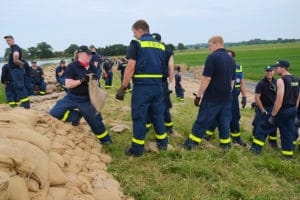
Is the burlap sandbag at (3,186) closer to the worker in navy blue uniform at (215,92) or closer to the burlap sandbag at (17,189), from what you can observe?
the burlap sandbag at (17,189)

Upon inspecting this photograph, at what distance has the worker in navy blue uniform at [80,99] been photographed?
5105 millimetres

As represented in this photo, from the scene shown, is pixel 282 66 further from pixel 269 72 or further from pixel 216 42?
pixel 216 42

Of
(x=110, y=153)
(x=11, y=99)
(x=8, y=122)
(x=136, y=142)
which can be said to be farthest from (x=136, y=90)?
(x=11, y=99)

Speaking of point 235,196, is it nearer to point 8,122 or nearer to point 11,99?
point 8,122

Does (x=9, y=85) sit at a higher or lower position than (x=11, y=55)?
lower

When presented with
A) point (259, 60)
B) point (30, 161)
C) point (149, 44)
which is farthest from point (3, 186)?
point (259, 60)

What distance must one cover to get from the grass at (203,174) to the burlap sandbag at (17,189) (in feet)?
4.87

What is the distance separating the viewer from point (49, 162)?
3.37 m

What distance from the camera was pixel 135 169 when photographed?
4.57 metres

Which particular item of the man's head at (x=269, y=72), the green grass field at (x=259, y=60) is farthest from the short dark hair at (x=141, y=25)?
the green grass field at (x=259, y=60)

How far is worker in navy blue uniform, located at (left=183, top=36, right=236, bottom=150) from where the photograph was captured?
17.5 ft

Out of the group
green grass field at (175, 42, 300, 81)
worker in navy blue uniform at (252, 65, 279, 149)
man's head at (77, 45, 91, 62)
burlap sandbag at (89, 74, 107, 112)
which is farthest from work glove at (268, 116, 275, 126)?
green grass field at (175, 42, 300, 81)

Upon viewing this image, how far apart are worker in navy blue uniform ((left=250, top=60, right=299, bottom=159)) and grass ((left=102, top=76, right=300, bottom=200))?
37 cm

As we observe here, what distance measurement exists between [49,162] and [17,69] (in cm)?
563
